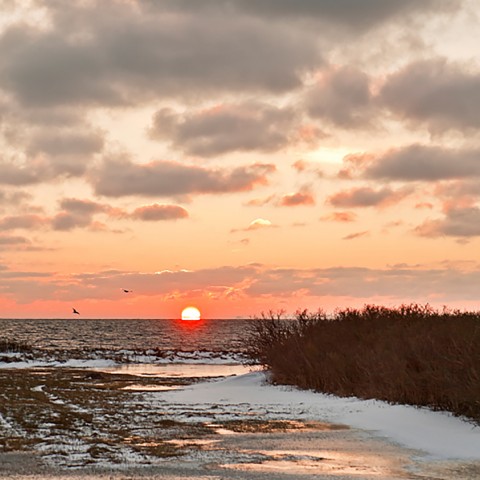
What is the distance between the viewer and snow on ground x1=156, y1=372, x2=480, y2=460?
43.6 ft

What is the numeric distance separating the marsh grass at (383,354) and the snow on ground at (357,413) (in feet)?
1.82

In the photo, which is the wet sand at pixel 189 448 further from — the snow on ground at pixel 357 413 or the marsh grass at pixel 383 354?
the marsh grass at pixel 383 354

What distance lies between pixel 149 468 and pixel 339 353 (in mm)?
13979

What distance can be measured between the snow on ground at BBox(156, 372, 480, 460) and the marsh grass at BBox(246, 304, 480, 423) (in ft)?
1.82

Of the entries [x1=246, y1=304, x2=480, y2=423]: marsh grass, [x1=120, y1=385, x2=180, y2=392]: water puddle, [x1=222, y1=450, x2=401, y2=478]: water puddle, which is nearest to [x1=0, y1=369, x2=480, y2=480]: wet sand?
[x1=222, y1=450, x2=401, y2=478]: water puddle

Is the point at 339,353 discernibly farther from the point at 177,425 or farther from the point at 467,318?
the point at 177,425

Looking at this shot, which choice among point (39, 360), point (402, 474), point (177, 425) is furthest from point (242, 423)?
point (39, 360)

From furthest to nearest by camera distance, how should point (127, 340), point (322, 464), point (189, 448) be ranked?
point (127, 340), point (189, 448), point (322, 464)

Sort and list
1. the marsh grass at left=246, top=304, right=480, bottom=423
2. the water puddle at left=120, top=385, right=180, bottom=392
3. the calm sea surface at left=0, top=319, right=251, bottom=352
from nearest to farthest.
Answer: the marsh grass at left=246, top=304, right=480, bottom=423
the water puddle at left=120, top=385, right=180, bottom=392
the calm sea surface at left=0, top=319, right=251, bottom=352

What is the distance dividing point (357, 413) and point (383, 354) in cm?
352

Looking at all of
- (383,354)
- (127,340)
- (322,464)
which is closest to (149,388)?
(383,354)

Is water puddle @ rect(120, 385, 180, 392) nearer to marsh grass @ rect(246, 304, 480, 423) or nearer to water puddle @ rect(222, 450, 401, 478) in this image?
marsh grass @ rect(246, 304, 480, 423)

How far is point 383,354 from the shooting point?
20.4 m

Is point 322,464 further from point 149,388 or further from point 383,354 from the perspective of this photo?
point 149,388
